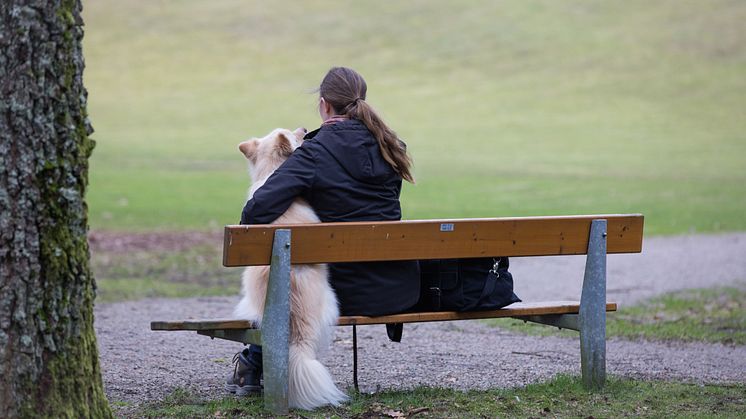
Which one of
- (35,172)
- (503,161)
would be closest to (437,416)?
(35,172)

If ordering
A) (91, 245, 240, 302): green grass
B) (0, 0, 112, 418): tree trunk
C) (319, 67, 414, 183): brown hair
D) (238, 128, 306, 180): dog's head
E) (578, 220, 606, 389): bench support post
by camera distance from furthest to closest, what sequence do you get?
(91, 245, 240, 302): green grass, (578, 220, 606, 389): bench support post, (238, 128, 306, 180): dog's head, (319, 67, 414, 183): brown hair, (0, 0, 112, 418): tree trunk

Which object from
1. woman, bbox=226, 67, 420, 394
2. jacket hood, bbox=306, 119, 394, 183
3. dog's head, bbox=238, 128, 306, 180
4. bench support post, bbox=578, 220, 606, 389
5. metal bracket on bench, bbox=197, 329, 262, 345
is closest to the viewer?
metal bracket on bench, bbox=197, 329, 262, 345

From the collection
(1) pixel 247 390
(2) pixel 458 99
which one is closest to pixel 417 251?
(1) pixel 247 390

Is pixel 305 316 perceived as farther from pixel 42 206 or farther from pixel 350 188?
pixel 42 206

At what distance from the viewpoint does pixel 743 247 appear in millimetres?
15266

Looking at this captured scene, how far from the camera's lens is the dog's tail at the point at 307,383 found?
17.3ft

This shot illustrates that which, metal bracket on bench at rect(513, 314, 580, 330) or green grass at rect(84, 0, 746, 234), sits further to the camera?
green grass at rect(84, 0, 746, 234)

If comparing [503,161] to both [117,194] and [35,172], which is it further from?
[35,172]

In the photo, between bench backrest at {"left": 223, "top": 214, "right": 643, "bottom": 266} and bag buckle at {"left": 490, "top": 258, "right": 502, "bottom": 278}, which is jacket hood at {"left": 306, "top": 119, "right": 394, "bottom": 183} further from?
bag buckle at {"left": 490, "top": 258, "right": 502, "bottom": 278}

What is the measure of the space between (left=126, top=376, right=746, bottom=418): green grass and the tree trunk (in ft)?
3.61

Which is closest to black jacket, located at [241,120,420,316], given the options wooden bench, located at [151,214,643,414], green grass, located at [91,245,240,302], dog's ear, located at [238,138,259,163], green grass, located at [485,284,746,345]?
wooden bench, located at [151,214,643,414]

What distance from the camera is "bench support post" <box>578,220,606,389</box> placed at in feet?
19.2

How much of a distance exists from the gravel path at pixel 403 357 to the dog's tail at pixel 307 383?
0.78 m

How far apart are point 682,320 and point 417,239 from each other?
194 inches
